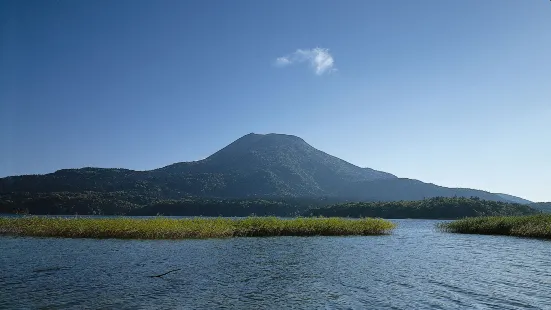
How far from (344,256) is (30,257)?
3068cm

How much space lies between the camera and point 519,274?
29.8 metres

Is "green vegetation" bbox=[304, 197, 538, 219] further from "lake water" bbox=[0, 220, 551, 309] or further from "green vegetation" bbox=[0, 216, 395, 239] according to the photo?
"lake water" bbox=[0, 220, 551, 309]

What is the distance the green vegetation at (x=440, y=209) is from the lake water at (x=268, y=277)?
136010 millimetres

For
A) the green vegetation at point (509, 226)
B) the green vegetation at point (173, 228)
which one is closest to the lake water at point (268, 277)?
the green vegetation at point (173, 228)

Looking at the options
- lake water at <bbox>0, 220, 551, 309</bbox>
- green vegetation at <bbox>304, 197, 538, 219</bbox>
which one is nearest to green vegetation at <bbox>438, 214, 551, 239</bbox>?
lake water at <bbox>0, 220, 551, 309</bbox>

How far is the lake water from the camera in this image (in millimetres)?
21484

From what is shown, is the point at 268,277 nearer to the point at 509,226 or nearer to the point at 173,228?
the point at 173,228

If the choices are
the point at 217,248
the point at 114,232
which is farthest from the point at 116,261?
the point at 114,232

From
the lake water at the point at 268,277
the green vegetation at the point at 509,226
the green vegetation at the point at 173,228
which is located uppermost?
the green vegetation at the point at 509,226

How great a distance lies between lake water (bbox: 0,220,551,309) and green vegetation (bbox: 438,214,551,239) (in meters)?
16.8

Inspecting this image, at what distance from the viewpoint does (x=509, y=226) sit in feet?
221

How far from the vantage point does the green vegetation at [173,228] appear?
5509 cm

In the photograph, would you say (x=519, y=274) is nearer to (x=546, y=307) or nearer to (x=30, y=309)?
(x=546, y=307)

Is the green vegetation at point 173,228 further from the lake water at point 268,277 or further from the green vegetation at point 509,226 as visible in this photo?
the green vegetation at point 509,226
